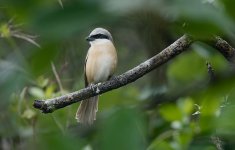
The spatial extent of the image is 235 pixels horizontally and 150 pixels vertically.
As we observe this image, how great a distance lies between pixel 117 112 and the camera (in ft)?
1.69

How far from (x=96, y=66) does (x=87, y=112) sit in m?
0.37

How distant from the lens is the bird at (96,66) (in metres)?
3.96

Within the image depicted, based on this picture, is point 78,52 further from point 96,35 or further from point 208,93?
point 208,93

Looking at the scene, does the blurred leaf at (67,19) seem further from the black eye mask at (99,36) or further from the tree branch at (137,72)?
the black eye mask at (99,36)

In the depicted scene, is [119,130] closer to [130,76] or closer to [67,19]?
[67,19]

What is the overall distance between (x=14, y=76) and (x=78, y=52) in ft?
13.2

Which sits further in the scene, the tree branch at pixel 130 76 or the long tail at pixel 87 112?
the long tail at pixel 87 112

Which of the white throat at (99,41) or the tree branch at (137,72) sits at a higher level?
the tree branch at (137,72)

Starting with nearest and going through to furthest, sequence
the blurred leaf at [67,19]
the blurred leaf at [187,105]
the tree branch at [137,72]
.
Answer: the blurred leaf at [67,19] → the tree branch at [137,72] → the blurred leaf at [187,105]

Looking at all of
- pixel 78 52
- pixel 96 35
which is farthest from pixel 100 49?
pixel 78 52

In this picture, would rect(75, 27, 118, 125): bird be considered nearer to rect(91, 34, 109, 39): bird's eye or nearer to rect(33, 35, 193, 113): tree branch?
rect(91, 34, 109, 39): bird's eye

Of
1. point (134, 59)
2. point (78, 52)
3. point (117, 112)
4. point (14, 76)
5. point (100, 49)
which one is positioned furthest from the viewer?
point (134, 59)

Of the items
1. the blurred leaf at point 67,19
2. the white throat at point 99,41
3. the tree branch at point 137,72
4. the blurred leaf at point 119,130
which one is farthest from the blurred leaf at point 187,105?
the blurred leaf at point 67,19

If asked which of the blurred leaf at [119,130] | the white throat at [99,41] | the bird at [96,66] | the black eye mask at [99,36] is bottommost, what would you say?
the bird at [96,66]
